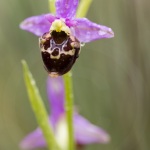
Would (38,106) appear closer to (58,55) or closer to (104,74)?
(58,55)

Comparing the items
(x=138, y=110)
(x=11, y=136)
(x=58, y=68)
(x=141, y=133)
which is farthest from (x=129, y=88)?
(x=58, y=68)

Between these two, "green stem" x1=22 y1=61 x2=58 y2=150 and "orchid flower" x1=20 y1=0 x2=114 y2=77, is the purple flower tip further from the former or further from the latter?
"green stem" x1=22 y1=61 x2=58 y2=150

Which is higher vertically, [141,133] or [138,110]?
[138,110]

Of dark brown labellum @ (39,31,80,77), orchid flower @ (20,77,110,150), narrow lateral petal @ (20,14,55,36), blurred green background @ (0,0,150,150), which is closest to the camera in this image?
dark brown labellum @ (39,31,80,77)

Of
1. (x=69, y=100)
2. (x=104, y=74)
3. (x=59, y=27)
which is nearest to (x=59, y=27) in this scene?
(x=59, y=27)

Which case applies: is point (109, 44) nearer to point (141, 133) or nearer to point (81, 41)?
point (141, 133)

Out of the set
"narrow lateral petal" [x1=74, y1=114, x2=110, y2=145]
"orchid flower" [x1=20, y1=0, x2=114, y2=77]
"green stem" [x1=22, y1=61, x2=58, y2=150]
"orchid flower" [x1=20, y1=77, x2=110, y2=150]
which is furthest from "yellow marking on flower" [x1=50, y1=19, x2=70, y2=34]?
"narrow lateral petal" [x1=74, y1=114, x2=110, y2=145]

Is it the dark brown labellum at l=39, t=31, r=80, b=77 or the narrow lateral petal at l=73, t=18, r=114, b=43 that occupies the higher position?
the narrow lateral petal at l=73, t=18, r=114, b=43
